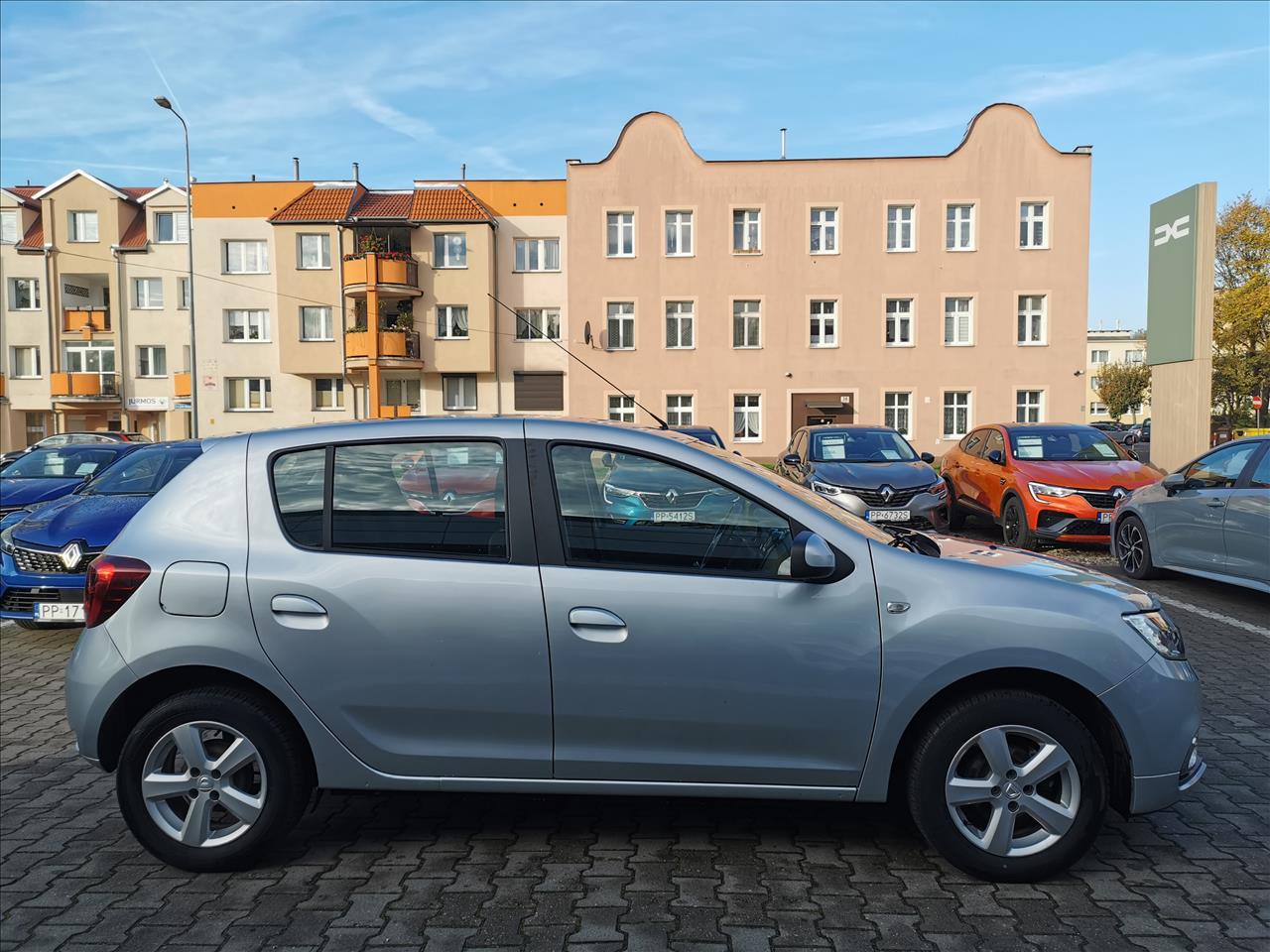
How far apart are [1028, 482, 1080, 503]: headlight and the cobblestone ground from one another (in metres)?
7.44

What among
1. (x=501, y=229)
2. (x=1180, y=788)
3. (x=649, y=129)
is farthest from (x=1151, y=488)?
(x=501, y=229)

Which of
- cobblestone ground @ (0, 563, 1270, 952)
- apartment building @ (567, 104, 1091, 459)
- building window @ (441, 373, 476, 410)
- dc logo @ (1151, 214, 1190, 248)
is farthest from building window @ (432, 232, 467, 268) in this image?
cobblestone ground @ (0, 563, 1270, 952)

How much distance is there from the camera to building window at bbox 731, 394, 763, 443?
37.0 metres

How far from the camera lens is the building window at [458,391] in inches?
1569

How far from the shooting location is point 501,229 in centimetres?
3956

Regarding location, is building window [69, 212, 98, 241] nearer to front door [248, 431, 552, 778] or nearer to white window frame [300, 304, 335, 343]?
white window frame [300, 304, 335, 343]

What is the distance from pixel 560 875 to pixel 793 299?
114ft

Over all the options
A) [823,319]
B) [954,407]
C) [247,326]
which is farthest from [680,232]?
[247,326]

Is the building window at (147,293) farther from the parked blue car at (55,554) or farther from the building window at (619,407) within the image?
the parked blue car at (55,554)

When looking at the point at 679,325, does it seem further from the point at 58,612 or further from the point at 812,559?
the point at 812,559

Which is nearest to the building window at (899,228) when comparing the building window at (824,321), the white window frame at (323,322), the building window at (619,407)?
the building window at (824,321)

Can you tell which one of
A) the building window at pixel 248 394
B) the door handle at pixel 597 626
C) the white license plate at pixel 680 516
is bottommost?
the door handle at pixel 597 626

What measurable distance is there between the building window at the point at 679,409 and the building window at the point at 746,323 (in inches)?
114

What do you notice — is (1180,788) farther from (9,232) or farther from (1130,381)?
(1130,381)
